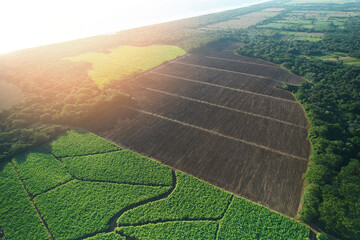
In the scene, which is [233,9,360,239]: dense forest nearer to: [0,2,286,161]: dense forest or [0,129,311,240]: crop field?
[0,129,311,240]: crop field

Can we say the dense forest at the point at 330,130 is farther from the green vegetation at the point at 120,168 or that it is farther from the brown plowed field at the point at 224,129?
the green vegetation at the point at 120,168

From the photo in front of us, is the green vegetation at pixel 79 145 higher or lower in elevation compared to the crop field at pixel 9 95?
lower

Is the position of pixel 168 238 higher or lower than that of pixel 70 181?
lower

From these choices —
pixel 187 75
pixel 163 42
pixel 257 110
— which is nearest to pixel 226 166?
pixel 257 110

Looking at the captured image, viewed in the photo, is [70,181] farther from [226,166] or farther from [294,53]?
[294,53]

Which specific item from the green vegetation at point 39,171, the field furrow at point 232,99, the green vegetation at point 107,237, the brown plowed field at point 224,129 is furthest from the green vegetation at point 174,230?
the field furrow at point 232,99

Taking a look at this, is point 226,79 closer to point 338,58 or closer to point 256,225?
point 256,225

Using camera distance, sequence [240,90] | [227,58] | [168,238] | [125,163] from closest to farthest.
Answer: [168,238], [125,163], [240,90], [227,58]
